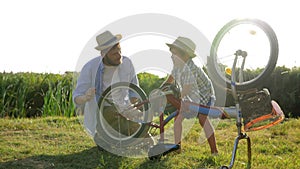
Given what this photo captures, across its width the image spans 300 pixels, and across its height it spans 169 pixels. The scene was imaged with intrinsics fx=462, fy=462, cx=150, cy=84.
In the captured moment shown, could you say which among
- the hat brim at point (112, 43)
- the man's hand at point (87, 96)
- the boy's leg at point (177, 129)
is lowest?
the boy's leg at point (177, 129)

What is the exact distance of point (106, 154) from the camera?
5055mm

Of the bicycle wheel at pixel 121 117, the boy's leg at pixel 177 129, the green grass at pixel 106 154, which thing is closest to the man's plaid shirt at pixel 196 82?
Answer: the boy's leg at pixel 177 129

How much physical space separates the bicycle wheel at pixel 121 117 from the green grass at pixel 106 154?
30cm

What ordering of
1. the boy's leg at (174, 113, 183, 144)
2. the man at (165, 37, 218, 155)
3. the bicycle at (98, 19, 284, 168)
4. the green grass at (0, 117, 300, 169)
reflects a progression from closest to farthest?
the bicycle at (98, 19, 284, 168)
the green grass at (0, 117, 300, 169)
the man at (165, 37, 218, 155)
the boy's leg at (174, 113, 183, 144)

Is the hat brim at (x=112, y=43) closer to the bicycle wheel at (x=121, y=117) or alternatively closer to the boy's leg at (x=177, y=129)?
the bicycle wheel at (x=121, y=117)

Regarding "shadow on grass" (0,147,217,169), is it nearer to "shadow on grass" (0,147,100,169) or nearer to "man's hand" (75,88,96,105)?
"shadow on grass" (0,147,100,169)

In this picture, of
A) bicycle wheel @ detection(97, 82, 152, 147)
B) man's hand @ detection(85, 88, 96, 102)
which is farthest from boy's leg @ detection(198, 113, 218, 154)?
man's hand @ detection(85, 88, 96, 102)

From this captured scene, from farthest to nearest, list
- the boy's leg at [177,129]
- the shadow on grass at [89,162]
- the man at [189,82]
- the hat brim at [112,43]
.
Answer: the hat brim at [112,43]
the boy's leg at [177,129]
the man at [189,82]
the shadow on grass at [89,162]

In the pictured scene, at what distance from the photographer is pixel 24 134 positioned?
20.6 feet

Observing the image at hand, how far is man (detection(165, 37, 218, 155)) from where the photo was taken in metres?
4.84

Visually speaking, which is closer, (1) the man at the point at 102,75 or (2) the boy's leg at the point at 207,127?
(2) the boy's leg at the point at 207,127

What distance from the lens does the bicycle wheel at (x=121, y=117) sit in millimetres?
5102

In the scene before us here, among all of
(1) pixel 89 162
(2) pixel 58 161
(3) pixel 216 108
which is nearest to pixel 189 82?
(3) pixel 216 108

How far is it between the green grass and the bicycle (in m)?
0.26
